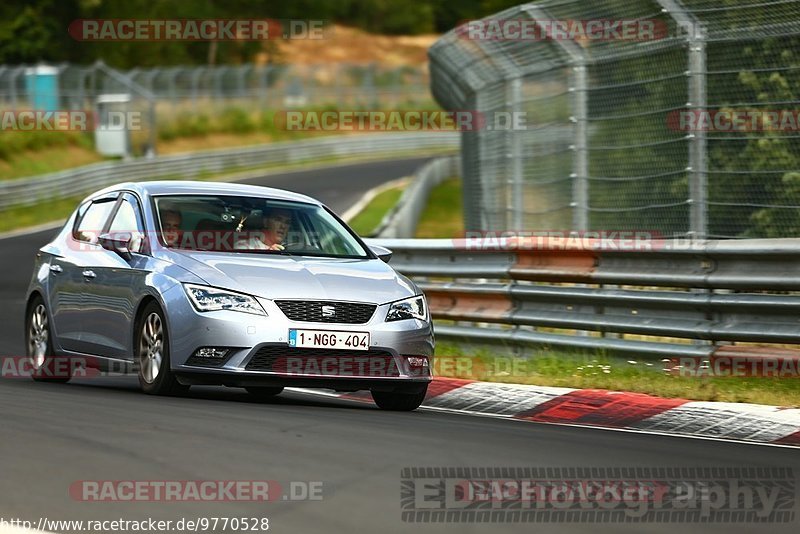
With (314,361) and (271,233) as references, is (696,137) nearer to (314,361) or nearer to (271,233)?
(271,233)

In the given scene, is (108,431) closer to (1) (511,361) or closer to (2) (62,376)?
(2) (62,376)

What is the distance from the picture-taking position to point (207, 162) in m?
45.8

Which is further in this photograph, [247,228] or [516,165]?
[516,165]

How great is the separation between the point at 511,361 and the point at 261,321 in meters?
3.24

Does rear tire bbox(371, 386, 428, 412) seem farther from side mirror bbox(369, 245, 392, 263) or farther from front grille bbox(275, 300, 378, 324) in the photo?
side mirror bbox(369, 245, 392, 263)

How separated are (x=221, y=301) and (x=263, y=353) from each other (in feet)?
1.28

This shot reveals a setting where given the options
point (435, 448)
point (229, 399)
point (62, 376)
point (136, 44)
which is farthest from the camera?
point (136, 44)

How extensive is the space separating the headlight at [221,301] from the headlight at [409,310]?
84cm

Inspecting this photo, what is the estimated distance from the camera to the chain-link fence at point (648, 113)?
10.3 metres

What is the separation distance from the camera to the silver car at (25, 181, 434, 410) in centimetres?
891

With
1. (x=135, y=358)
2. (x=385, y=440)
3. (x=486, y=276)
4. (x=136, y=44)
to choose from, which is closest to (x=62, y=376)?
(x=135, y=358)

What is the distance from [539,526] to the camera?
17.7 ft

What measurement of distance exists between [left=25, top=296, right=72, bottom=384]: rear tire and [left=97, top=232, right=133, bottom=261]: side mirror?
118cm

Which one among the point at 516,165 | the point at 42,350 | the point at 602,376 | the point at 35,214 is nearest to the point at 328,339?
the point at 602,376
